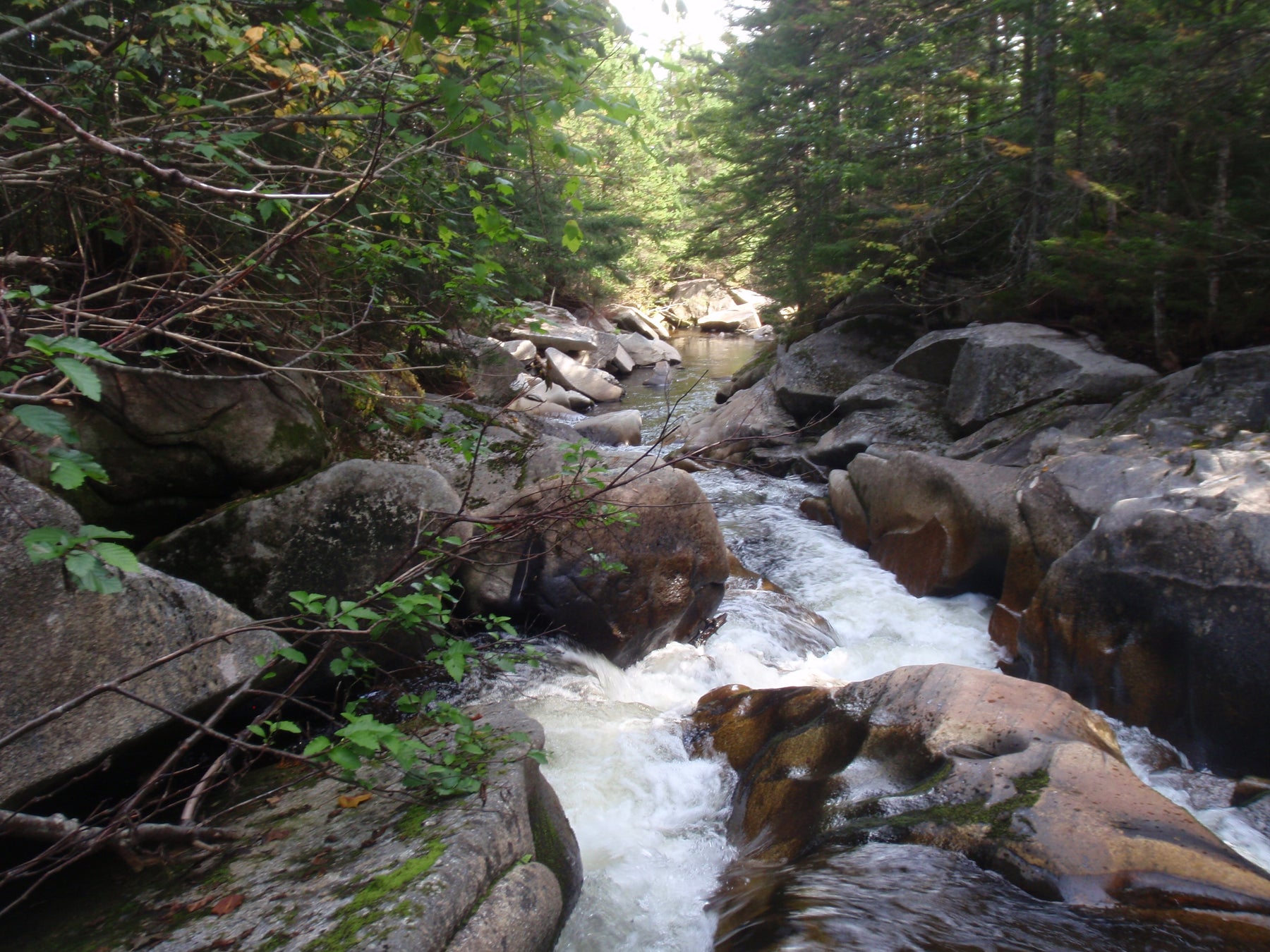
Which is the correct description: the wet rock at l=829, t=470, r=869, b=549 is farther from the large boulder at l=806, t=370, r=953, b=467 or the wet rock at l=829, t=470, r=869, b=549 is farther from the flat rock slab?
the flat rock slab

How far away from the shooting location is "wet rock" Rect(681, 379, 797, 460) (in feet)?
36.9

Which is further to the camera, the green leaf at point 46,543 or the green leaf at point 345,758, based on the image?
the green leaf at point 345,758

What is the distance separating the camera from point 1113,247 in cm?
657

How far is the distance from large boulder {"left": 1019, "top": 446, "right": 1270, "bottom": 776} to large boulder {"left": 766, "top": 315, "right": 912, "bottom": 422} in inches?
258

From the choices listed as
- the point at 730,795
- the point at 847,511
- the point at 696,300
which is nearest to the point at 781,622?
the point at 847,511

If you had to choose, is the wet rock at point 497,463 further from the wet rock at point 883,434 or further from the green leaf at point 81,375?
the wet rock at point 883,434

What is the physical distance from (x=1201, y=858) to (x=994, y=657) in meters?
3.05

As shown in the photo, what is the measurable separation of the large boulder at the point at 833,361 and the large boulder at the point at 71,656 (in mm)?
9580

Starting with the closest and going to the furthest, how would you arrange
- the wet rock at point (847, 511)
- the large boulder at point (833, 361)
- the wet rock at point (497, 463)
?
the wet rock at point (497, 463), the wet rock at point (847, 511), the large boulder at point (833, 361)

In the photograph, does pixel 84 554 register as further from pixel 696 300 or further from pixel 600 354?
pixel 696 300

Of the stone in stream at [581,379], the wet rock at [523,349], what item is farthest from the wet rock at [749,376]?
the wet rock at [523,349]

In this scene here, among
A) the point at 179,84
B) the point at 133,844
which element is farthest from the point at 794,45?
the point at 133,844

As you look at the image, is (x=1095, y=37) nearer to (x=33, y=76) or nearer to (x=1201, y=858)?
(x=1201, y=858)

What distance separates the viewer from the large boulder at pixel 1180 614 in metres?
3.77
